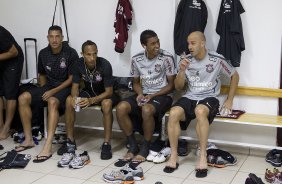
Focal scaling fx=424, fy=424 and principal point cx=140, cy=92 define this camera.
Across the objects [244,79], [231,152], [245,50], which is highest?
[245,50]

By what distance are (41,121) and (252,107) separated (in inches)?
91.2

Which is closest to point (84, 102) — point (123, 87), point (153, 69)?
point (123, 87)

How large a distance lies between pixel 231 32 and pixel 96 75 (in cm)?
136

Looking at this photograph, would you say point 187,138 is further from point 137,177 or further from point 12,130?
point 12,130

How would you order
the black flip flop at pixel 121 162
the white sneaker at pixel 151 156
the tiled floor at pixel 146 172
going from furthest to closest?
the white sneaker at pixel 151 156 < the black flip flop at pixel 121 162 < the tiled floor at pixel 146 172

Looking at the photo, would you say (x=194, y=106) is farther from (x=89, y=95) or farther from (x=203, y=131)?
(x=89, y=95)

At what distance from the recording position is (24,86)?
4.67m

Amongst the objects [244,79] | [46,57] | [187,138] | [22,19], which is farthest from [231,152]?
[22,19]

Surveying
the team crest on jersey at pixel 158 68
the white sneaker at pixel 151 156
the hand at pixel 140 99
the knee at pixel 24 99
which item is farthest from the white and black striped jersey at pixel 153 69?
the knee at pixel 24 99

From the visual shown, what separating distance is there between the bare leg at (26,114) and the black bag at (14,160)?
0.35 metres

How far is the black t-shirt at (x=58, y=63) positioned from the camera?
14.4ft

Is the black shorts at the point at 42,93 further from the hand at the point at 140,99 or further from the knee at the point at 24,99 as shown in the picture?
the hand at the point at 140,99

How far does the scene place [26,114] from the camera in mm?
4285

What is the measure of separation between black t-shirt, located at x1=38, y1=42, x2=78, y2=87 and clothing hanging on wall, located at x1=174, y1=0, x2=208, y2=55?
1.10 m
